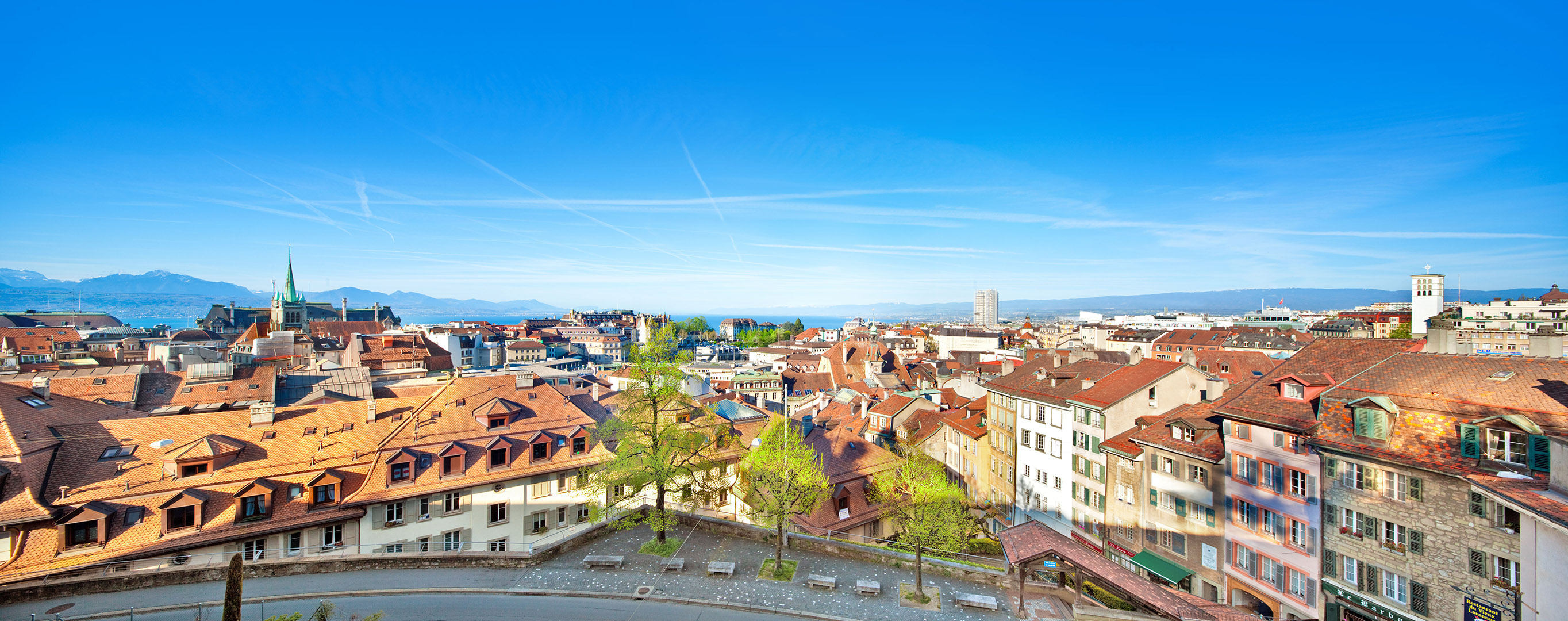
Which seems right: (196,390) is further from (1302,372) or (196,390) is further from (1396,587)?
(1302,372)

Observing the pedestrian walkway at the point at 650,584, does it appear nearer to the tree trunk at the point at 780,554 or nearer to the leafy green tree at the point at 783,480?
the tree trunk at the point at 780,554

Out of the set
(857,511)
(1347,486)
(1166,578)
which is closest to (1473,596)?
(1347,486)

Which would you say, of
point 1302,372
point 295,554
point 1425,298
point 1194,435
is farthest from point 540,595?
point 1425,298

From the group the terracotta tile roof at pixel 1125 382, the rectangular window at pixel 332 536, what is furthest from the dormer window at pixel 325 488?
the terracotta tile roof at pixel 1125 382

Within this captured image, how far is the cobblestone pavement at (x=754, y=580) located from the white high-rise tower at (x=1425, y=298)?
132 metres

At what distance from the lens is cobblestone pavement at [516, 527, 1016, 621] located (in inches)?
809

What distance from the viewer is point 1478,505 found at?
20.0m

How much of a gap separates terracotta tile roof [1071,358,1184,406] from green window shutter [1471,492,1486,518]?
48.5 feet

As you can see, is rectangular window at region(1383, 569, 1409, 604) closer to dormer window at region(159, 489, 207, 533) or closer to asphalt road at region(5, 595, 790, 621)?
asphalt road at region(5, 595, 790, 621)

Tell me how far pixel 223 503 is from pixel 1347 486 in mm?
44880

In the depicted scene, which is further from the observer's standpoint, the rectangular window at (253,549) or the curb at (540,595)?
the rectangular window at (253,549)

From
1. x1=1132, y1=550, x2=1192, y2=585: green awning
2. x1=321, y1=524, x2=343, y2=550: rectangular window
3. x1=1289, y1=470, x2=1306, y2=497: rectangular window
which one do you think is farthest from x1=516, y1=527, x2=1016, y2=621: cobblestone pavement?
x1=1289, y1=470, x2=1306, y2=497: rectangular window

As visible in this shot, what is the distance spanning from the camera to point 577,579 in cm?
2195

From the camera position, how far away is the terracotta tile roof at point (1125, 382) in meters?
34.8
